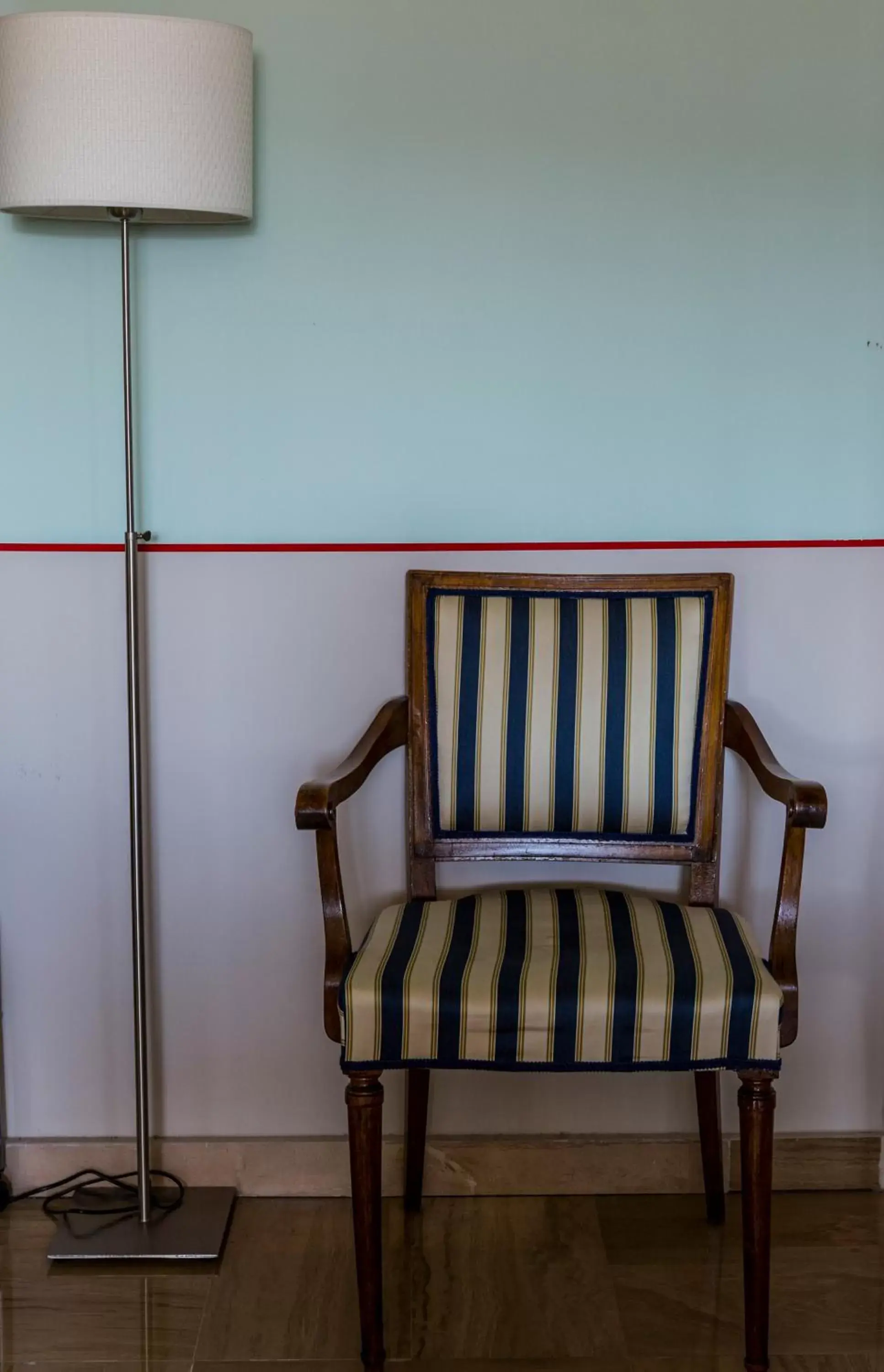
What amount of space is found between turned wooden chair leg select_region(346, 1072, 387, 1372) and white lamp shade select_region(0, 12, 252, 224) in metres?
1.18

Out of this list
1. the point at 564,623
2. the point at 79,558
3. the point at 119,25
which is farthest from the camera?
the point at 79,558

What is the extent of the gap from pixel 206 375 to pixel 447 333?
1.27ft

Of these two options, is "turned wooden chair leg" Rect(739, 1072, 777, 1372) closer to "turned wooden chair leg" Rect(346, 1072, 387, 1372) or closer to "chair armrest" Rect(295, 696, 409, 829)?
"turned wooden chair leg" Rect(346, 1072, 387, 1372)

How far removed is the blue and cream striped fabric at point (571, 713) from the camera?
202 cm

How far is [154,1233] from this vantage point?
2098 millimetres

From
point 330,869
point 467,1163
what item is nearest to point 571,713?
point 330,869

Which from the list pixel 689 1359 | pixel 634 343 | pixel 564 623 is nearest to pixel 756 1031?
pixel 689 1359

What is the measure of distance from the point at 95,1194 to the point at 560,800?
1.00 metres

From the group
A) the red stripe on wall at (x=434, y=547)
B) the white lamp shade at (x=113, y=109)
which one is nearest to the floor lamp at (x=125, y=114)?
the white lamp shade at (x=113, y=109)

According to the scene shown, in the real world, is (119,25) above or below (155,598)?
above

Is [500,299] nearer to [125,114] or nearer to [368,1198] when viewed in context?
[125,114]

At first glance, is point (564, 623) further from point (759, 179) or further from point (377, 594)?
point (759, 179)

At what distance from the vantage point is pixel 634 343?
7.16 feet

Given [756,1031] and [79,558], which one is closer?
[756,1031]
